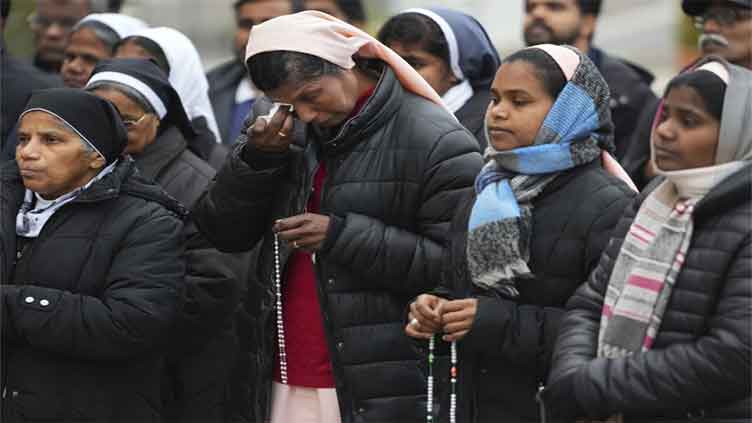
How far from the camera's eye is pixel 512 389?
14.1 feet

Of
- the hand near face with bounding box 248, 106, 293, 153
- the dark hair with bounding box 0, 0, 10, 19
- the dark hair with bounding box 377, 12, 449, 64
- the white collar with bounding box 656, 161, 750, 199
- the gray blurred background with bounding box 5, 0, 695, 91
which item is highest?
→ the white collar with bounding box 656, 161, 750, 199

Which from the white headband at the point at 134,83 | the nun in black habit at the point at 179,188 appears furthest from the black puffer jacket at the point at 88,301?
the white headband at the point at 134,83

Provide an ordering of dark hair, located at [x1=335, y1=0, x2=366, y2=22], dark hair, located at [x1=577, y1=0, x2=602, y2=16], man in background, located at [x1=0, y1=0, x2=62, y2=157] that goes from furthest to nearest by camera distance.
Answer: dark hair, located at [x1=335, y1=0, x2=366, y2=22] → dark hair, located at [x1=577, y1=0, x2=602, y2=16] → man in background, located at [x1=0, y1=0, x2=62, y2=157]

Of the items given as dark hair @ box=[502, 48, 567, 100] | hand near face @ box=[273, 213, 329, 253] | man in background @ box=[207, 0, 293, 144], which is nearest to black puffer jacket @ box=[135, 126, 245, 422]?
hand near face @ box=[273, 213, 329, 253]

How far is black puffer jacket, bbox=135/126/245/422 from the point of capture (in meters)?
5.30

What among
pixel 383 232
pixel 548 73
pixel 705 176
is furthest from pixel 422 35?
pixel 705 176

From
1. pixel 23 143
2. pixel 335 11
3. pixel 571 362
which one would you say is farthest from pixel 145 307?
pixel 335 11

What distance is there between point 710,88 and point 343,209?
Answer: 1.32 m

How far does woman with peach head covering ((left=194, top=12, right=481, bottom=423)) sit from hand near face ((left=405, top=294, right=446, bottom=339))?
0.26m

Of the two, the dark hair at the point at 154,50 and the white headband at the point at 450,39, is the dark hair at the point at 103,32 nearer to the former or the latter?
the dark hair at the point at 154,50

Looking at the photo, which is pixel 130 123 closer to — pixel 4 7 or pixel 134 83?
pixel 134 83

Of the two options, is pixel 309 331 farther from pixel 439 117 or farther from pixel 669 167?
pixel 669 167

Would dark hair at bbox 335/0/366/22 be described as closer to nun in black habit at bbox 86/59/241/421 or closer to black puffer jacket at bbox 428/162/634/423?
nun in black habit at bbox 86/59/241/421

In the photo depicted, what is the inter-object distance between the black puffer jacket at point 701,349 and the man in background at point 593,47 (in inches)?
133
